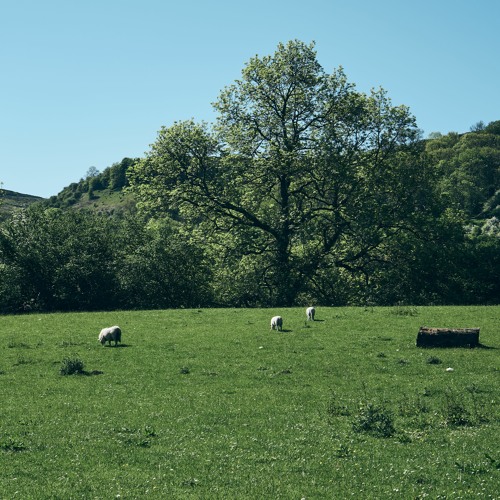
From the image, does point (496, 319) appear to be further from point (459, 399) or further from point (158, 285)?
point (158, 285)

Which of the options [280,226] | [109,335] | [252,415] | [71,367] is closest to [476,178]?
[280,226]

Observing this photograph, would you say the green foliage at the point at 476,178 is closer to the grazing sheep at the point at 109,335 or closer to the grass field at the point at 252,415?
the grass field at the point at 252,415

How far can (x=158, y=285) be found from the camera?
Answer: 60531mm

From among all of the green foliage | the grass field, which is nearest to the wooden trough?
the grass field

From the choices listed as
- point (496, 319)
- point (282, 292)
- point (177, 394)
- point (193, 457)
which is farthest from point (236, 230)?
point (193, 457)

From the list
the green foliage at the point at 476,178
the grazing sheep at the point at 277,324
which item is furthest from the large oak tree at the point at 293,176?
the green foliage at the point at 476,178

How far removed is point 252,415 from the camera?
66.8 ft

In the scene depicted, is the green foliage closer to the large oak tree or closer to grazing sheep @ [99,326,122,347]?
the large oak tree

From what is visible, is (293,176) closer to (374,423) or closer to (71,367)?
(71,367)

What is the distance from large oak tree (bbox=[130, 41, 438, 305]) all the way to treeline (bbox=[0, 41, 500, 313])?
0.11 m

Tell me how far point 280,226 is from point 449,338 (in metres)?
30.5

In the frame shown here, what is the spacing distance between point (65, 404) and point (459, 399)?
526 inches

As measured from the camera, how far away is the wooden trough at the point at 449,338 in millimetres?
32156

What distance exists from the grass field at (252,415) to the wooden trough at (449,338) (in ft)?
3.40
